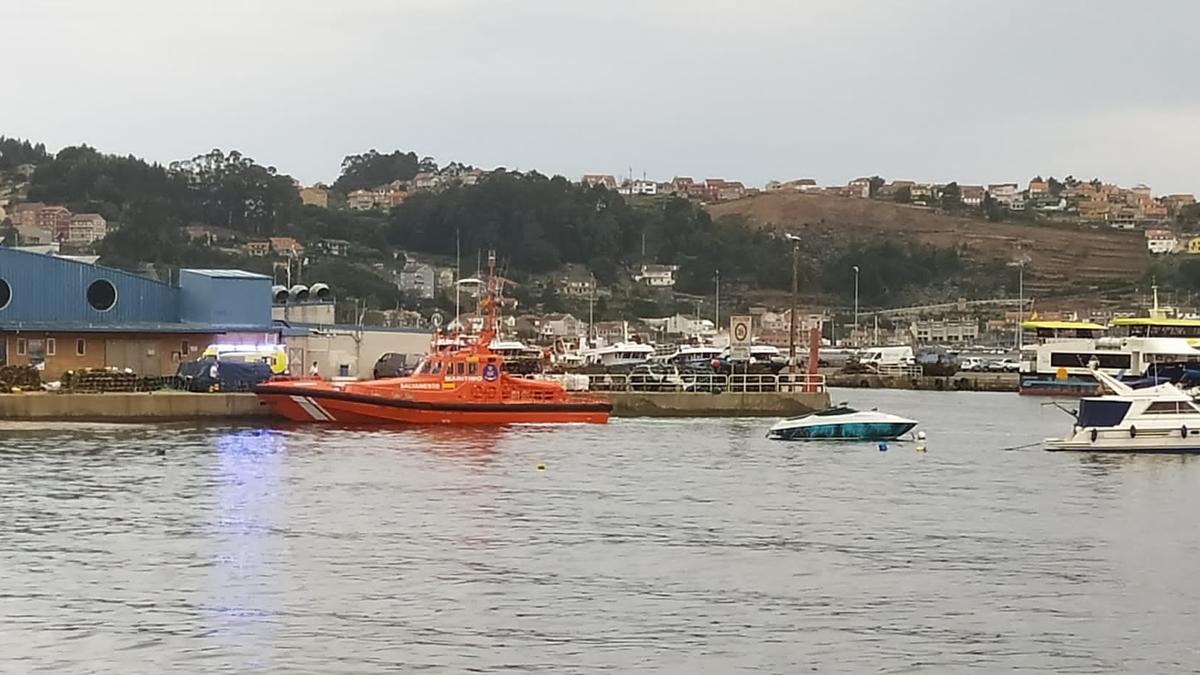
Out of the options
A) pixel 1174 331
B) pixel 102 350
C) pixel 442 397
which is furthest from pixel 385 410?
pixel 1174 331

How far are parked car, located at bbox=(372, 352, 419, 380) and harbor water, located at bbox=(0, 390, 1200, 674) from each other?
587 inches

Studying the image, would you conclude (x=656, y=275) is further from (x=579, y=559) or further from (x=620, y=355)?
(x=579, y=559)

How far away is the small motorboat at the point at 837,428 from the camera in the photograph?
1793 inches

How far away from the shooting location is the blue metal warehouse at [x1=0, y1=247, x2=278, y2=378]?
5078 centimetres

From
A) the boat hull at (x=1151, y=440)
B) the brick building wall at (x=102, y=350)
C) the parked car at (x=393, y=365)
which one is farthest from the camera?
the parked car at (x=393, y=365)

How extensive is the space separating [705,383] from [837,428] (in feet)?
37.3

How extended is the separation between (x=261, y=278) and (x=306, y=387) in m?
9.75

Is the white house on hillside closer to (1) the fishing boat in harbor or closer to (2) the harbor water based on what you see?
(1) the fishing boat in harbor

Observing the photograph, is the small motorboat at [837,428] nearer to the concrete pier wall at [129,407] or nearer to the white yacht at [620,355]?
the concrete pier wall at [129,407]

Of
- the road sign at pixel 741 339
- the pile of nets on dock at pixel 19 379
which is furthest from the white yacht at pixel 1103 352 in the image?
the pile of nets on dock at pixel 19 379

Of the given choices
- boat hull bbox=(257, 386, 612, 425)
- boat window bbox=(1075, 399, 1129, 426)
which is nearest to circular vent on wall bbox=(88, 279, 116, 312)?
boat hull bbox=(257, 386, 612, 425)

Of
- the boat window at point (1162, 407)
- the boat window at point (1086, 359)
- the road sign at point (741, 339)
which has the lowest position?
the boat window at point (1162, 407)

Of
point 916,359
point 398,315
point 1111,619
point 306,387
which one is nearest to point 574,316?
point 398,315

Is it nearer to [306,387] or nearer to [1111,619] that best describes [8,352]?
[306,387]
